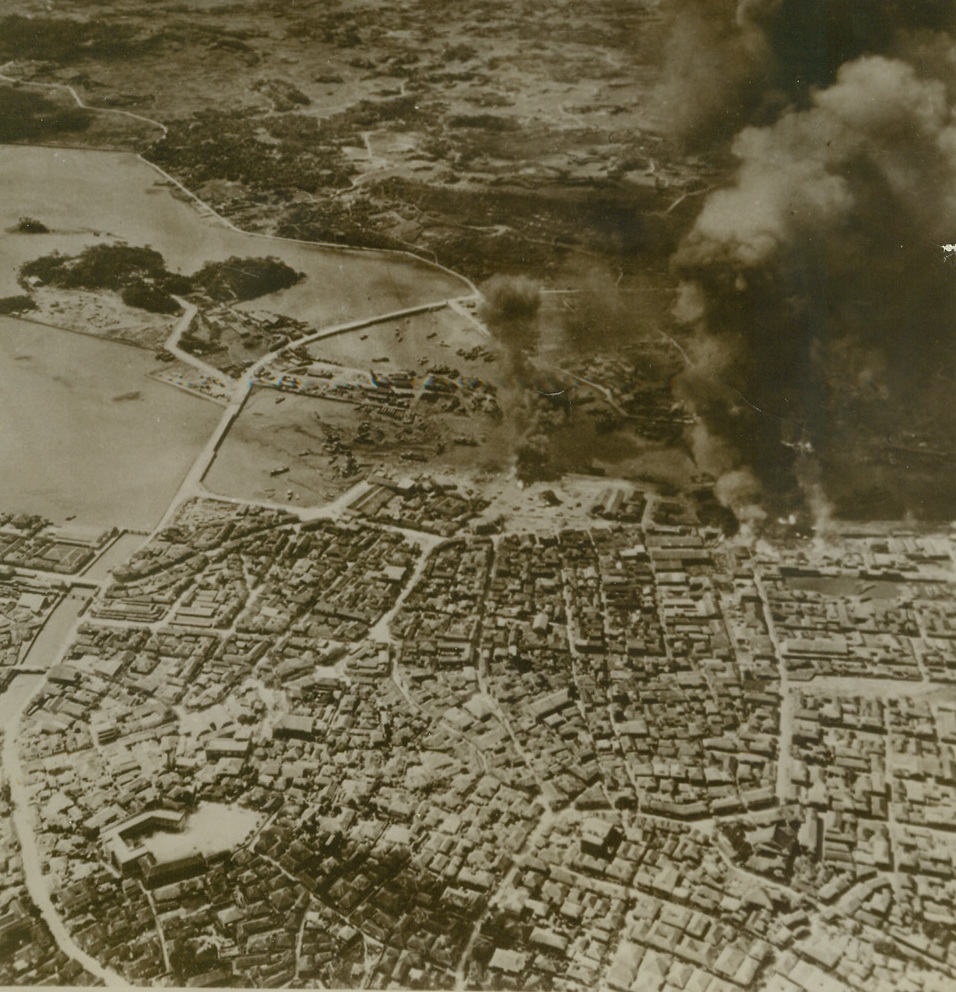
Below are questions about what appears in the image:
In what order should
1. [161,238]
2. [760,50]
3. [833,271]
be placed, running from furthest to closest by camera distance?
[161,238] < [833,271] < [760,50]

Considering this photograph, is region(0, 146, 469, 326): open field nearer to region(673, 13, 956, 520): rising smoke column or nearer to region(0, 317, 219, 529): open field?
region(0, 317, 219, 529): open field

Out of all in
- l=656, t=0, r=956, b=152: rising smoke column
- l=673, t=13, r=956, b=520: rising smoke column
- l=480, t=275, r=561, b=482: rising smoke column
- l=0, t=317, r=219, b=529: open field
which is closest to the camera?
l=656, t=0, r=956, b=152: rising smoke column

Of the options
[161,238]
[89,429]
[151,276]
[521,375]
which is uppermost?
[161,238]

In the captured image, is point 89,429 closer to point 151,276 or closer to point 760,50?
point 151,276

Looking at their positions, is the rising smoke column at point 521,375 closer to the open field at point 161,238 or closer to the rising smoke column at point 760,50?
the open field at point 161,238

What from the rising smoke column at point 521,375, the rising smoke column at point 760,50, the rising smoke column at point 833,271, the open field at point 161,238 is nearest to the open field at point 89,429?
the open field at point 161,238

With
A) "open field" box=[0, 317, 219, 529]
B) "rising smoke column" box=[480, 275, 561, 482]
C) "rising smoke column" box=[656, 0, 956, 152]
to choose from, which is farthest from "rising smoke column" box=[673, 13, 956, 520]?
"open field" box=[0, 317, 219, 529]

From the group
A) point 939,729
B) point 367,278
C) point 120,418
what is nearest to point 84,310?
point 120,418

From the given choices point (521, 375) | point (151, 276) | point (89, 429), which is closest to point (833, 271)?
point (521, 375)
